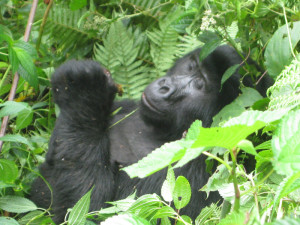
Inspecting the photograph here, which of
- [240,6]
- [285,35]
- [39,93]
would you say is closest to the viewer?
[285,35]

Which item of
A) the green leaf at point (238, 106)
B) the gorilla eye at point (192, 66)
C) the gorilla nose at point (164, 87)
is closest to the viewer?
the green leaf at point (238, 106)

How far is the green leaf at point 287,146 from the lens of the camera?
2.22 ft

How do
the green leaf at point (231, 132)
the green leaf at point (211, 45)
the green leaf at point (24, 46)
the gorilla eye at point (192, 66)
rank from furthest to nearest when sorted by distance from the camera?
the gorilla eye at point (192, 66), the green leaf at point (24, 46), the green leaf at point (211, 45), the green leaf at point (231, 132)

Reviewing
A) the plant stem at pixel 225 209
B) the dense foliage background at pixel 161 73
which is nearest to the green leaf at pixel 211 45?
the dense foliage background at pixel 161 73

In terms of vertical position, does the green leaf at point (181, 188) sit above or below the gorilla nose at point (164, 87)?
above

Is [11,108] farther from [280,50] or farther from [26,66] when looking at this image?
[280,50]

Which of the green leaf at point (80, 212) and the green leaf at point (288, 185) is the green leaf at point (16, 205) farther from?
the green leaf at point (288, 185)

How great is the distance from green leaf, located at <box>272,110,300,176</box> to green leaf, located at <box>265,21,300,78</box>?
876 millimetres

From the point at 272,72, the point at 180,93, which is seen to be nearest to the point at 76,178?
the point at 180,93

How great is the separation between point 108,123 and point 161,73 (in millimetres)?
919

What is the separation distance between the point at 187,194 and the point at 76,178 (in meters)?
1.20

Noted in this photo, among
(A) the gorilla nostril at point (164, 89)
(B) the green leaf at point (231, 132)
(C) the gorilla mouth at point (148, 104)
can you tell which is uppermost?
(B) the green leaf at point (231, 132)

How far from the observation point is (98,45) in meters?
3.20

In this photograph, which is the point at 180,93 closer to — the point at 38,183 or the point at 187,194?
the point at 38,183
